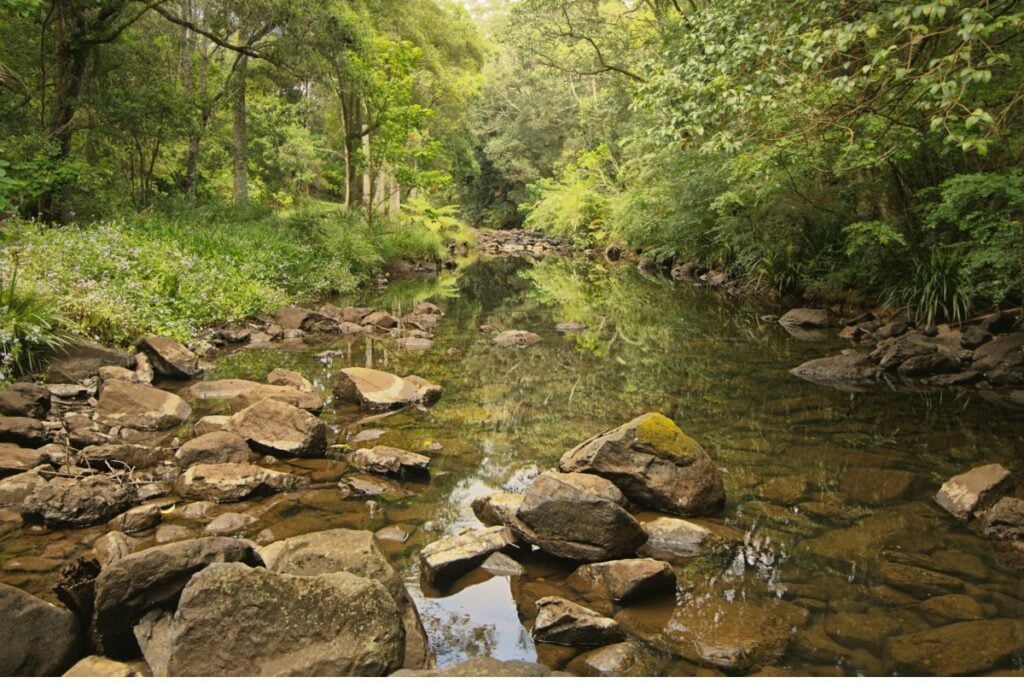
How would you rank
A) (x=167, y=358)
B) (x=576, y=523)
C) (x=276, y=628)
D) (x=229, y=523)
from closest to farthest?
(x=276, y=628) < (x=576, y=523) < (x=229, y=523) < (x=167, y=358)

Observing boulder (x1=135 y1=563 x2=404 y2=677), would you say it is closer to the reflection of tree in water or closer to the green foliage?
the reflection of tree in water

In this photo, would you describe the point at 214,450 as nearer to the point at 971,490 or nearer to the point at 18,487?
the point at 18,487

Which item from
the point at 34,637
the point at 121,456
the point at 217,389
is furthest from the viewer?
the point at 217,389

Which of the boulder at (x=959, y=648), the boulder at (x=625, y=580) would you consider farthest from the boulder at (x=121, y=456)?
the boulder at (x=959, y=648)

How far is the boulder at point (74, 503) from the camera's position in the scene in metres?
4.94

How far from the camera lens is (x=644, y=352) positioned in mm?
11992

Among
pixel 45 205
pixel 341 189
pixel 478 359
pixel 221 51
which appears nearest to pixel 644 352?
pixel 478 359

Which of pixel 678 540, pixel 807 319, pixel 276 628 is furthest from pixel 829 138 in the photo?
pixel 276 628

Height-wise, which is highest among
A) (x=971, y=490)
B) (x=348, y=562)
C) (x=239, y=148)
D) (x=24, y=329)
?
(x=239, y=148)

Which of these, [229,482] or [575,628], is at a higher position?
[229,482]

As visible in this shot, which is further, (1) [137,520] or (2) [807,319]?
(2) [807,319]

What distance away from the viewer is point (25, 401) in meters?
6.76

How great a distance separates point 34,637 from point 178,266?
9912 mm

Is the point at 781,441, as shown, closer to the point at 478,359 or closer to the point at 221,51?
the point at 478,359
